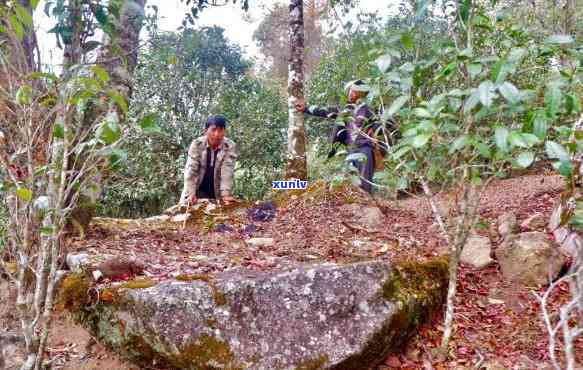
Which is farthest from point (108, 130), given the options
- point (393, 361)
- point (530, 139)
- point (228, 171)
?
point (228, 171)

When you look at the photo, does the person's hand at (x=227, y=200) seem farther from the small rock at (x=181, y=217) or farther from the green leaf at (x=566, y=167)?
the green leaf at (x=566, y=167)

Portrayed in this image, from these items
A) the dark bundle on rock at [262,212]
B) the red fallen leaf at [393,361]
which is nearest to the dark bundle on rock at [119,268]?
the red fallen leaf at [393,361]

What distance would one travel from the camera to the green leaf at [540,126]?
160 cm

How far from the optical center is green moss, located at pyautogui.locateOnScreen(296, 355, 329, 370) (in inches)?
86.4

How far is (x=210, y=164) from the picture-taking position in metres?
4.97

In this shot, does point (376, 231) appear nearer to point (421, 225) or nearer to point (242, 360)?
point (421, 225)

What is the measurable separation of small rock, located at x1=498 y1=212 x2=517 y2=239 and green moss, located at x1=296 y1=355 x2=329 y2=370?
208 centimetres

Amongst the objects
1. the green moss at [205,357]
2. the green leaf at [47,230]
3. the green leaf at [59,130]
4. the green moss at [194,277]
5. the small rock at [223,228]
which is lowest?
the green moss at [205,357]

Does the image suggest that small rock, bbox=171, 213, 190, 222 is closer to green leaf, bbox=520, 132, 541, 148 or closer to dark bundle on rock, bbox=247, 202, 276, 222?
dark bundle on rock, bbox=247, 202, 276, 222

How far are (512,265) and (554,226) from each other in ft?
1.92

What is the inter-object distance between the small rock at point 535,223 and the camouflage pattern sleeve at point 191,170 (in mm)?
3295

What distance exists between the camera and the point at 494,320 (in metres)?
2.78

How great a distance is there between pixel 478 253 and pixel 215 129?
283 cm

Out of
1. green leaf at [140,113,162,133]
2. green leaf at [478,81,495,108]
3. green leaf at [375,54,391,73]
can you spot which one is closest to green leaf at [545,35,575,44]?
green leaf at [478,81,495,108]
